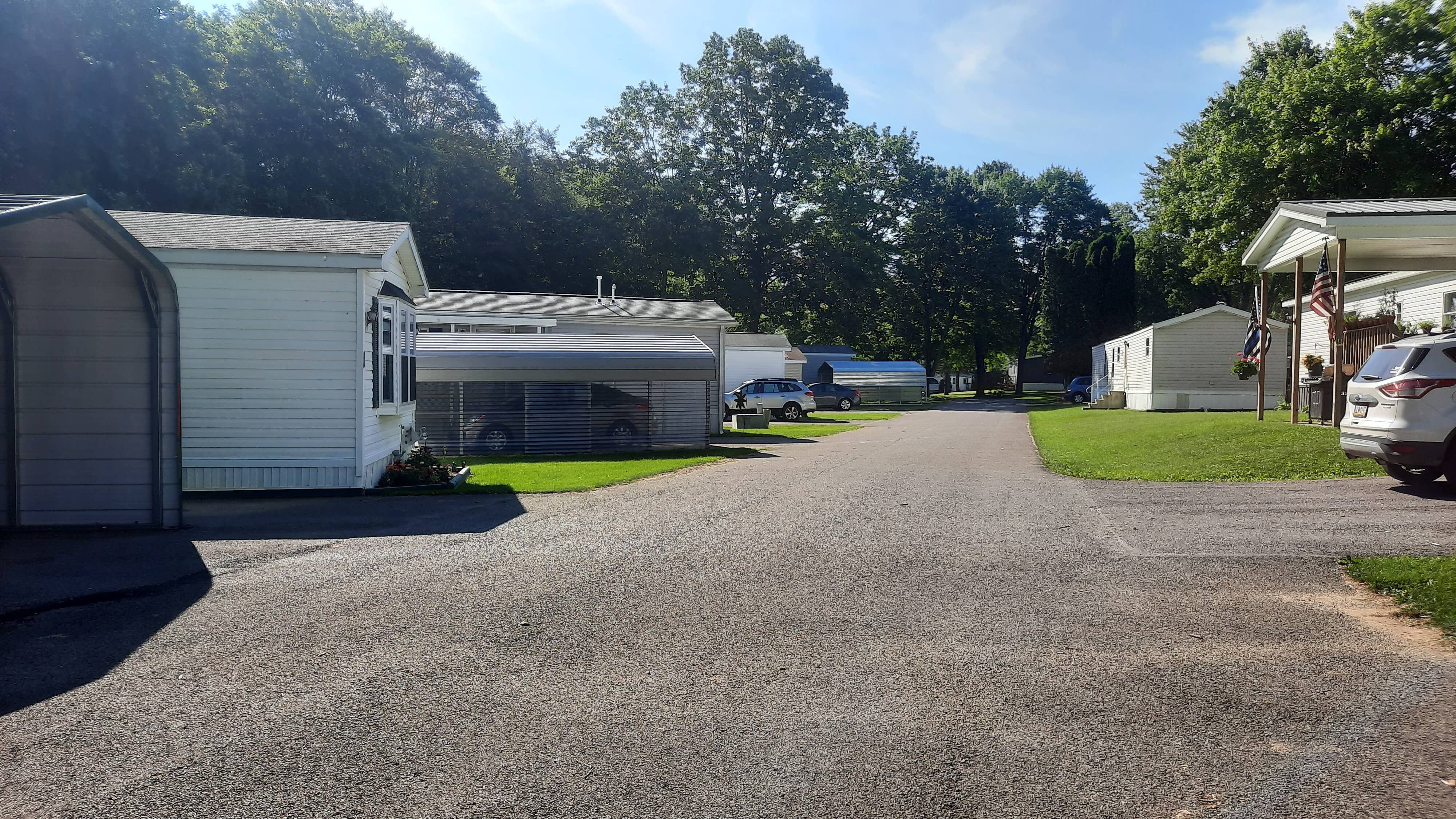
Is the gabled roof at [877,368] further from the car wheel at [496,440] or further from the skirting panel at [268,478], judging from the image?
the skirting panel at [268,478]

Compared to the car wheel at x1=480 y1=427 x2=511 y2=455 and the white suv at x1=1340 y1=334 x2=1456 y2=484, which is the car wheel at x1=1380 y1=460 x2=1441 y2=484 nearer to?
the white suv at x1=1340 y1=334 x2=1456 y2=484

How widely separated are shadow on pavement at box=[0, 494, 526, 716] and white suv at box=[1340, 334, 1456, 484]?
33.3ft

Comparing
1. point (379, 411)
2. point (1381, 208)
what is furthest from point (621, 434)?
point (1381, 208)

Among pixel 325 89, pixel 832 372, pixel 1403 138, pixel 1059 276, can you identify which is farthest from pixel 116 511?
pixel 1059 276

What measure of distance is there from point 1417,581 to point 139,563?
33.1 feet

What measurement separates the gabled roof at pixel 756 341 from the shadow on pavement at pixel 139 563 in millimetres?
29591

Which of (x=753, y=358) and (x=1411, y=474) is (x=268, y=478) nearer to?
(x=1411, y=474)

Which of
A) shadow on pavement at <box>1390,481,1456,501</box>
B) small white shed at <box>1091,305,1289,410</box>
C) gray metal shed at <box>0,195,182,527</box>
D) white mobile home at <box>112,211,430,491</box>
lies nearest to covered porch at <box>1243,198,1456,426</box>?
shadow on pavement at <box>1390,481,1456,501</box>

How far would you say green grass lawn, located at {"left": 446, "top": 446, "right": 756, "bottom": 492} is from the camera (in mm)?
13758

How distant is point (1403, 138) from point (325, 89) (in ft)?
137

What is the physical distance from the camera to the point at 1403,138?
2883cm

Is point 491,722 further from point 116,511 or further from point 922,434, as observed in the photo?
point 922,434

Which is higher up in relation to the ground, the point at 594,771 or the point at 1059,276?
the point at 1059,276

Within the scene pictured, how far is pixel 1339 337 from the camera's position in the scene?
1573 centimetres
